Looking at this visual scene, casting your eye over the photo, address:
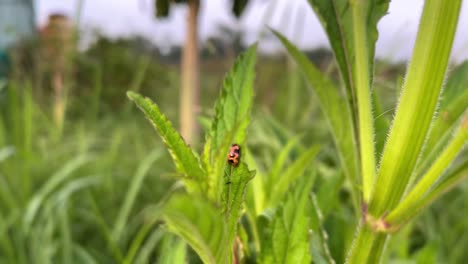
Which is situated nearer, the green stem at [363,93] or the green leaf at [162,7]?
the green stem at [363,93]

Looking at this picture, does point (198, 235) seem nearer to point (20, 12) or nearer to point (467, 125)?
point (467, 125)

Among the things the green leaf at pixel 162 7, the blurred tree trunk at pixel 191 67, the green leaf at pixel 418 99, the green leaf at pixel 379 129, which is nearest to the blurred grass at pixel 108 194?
the blurred tree trunk at pixel 191 67

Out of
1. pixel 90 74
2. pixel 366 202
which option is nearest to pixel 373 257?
pixel 366 202

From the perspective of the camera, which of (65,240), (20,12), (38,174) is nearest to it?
(65,240)

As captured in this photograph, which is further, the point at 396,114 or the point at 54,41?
the point at 54,41

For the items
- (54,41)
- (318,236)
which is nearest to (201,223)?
(318,236)

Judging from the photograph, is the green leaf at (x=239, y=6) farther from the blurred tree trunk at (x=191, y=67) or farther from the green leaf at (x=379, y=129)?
the green leaf at (x=379, y=129)

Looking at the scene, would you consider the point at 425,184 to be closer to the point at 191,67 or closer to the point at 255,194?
the point at 255,194
